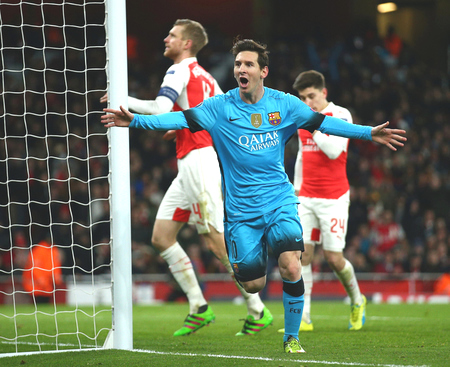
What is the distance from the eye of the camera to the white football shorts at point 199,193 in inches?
256

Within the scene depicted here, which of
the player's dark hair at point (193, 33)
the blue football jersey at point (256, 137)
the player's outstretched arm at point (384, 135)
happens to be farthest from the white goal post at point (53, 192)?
the player's outstretched arm at point (384, 135)

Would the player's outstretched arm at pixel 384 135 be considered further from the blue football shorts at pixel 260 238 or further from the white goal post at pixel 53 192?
the white goal post at pixel 53 192

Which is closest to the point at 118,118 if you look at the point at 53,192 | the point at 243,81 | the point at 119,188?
the point at 119,188

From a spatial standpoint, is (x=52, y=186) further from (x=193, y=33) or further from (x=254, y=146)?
(x=254, y=146)

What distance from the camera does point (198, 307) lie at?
259 inches

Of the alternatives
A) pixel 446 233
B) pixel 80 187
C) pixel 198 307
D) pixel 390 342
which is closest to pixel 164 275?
pixel 80 187

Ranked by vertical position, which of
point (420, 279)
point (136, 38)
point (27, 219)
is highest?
point (136, 38)

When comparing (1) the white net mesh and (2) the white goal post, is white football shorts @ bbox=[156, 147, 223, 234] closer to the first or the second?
Answer: (2) the white goal post

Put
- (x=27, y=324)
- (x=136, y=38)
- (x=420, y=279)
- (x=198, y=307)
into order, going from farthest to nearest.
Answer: (x=136, y=38)
(x=420, y=279)
(x=27, y=324)
(x=198, y=307)

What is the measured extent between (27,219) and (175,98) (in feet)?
30.9

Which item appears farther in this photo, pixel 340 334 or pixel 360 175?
pixel 360 175

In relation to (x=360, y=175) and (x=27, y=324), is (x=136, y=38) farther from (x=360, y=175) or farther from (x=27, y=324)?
(x=27, y=324)

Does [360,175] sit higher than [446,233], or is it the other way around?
[360,175]

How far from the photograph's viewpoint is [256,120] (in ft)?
16.6
